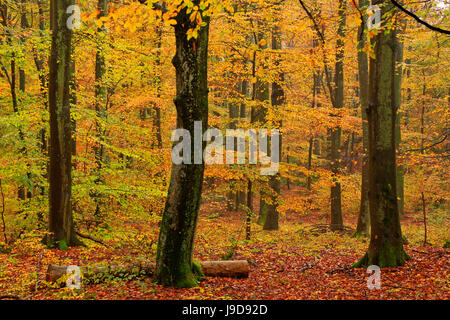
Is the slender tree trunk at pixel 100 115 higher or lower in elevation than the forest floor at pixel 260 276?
higher

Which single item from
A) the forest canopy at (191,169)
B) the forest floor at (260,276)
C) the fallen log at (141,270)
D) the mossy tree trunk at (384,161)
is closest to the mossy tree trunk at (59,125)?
the forest canopy at (191,169)

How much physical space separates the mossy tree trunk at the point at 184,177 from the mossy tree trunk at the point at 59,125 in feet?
14.0

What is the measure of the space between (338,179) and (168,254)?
959cm

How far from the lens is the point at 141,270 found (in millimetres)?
6242

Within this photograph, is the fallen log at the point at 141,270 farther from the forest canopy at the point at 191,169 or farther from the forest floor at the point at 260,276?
the forest floor at the point at 260,276

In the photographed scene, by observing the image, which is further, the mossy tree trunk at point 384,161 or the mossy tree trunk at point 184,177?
the mossy tree trunk at point 384,161

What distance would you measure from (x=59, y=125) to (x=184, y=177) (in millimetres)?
4744

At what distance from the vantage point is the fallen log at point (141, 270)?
5945 mm

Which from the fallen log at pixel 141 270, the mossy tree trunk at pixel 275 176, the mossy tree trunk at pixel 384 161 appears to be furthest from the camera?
the mossy tree trunk at pixel 275 176

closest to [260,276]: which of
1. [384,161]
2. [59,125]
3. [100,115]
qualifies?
[384,161]

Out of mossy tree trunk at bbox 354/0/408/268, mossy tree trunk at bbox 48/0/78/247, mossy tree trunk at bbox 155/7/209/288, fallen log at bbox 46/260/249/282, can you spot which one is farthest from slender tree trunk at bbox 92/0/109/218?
mossy tree trunk at bbox 354/0/408/268

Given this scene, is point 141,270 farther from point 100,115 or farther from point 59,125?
point 100,115
